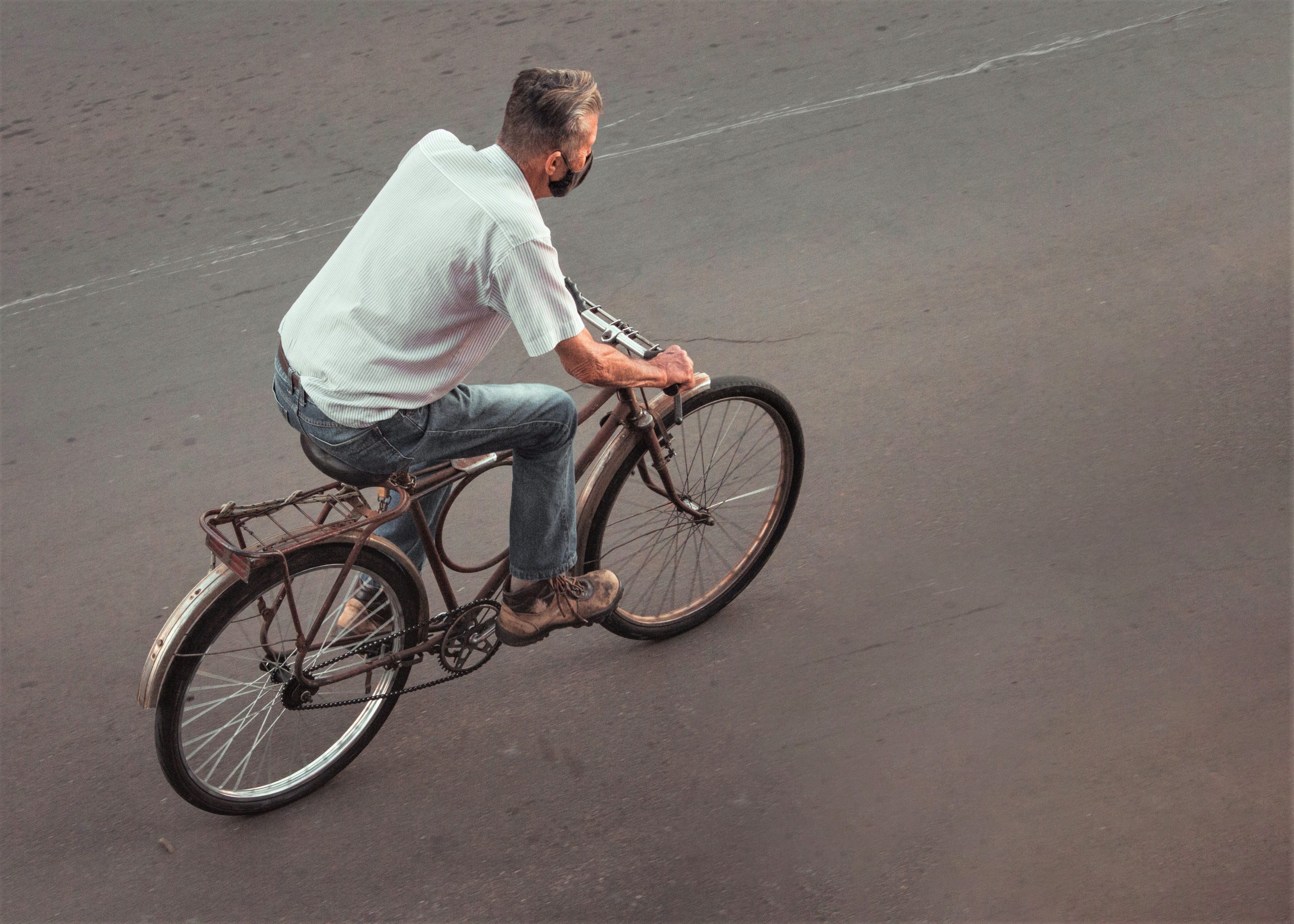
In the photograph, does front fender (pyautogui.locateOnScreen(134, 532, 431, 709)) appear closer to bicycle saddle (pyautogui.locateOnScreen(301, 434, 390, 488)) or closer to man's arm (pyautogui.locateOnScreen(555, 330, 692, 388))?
→ bicycle saddle (pyautogui.locateOnScreen(301, 434, 390, 488))

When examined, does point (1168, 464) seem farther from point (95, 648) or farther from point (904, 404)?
point (95, 648)

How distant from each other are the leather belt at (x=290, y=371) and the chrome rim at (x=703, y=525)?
131 cm

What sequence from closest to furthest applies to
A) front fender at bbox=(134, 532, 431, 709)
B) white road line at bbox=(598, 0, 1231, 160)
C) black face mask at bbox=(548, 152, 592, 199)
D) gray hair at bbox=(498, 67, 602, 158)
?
gray hair at bbox=(498, 67, 602, 158) → black face mask at bbox=(548, 152, 592, 199) → front fender at bbox=(134, 532, 431, 709) → white road line at bbox=(598, 0, 1231, 160)

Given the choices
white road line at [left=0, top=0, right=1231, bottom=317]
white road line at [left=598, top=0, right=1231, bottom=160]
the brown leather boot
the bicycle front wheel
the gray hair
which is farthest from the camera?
white road line at [left=598, top=0, right=1231, bottom=160]

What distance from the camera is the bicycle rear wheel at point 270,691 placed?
316 centimetres

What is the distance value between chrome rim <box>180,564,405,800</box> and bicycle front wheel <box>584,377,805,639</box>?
832mm

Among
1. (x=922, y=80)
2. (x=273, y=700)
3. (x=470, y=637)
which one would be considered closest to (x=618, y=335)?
(x=470, y=637)

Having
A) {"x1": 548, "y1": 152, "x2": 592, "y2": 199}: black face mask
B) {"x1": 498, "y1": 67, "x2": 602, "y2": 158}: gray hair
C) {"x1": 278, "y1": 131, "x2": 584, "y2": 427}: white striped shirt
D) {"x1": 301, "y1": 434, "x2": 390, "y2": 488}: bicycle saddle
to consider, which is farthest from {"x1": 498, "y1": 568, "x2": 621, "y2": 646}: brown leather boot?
{"x1": 498, "y1": 67, "x2": 602, "y2": 158}: gray hair

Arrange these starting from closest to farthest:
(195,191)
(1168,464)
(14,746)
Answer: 1. (14,746)
2. (1168,464)
3. (195,191)

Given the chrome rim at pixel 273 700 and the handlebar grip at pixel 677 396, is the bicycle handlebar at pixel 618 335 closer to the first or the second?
the handlebar grip at pixel 677 396

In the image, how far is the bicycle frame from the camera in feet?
10.2

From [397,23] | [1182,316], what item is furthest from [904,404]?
[397,23]

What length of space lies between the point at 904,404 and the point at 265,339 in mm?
2919

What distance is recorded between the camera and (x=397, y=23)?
321 inches
